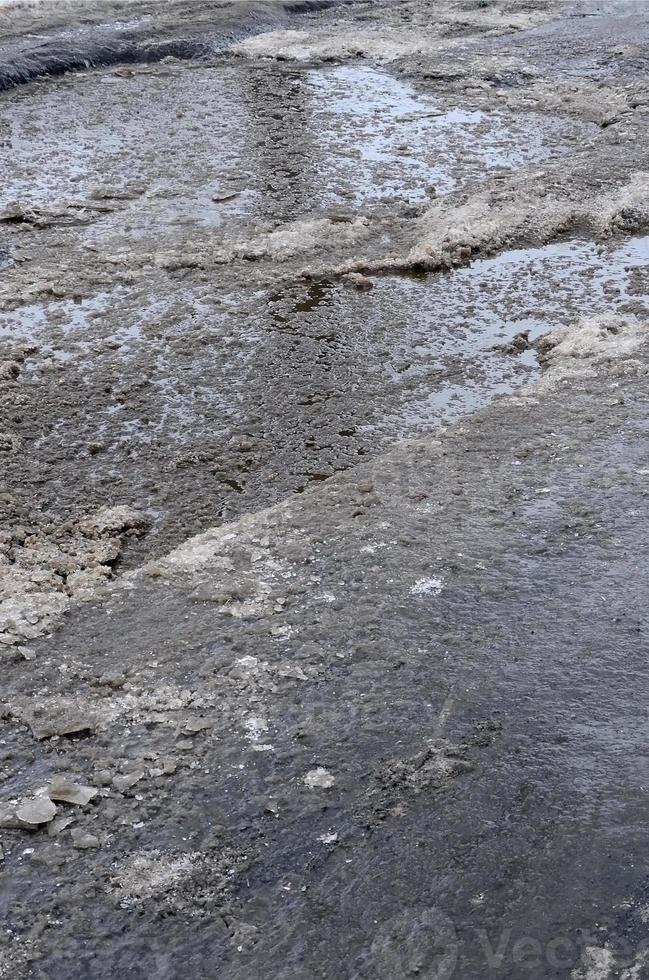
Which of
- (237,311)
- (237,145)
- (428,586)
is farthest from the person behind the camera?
(237,145)

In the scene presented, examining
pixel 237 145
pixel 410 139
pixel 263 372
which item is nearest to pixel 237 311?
pixel 263 372

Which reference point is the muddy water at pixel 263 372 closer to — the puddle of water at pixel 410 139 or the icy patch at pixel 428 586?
the icy patch at pixel 428 586

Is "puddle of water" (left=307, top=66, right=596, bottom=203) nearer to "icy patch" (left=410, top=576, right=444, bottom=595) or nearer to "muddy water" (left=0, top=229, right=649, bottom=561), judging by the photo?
"muddy water" (left=0, top=229, right=649, bottom=561)

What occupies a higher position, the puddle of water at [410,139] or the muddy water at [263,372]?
the puddle of water at [410,139]

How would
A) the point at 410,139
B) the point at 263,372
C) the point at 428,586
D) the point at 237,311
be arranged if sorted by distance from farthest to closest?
the point at 410,139
the point at 237,311
the point at 263,372
the point at 428,586

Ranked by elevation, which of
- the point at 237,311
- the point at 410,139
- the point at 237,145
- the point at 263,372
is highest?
the point at 237,145

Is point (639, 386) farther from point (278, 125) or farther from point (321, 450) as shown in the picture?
point (278, 125)

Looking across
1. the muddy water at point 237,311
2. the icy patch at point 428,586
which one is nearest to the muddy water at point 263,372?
the muddy water at point 237,311

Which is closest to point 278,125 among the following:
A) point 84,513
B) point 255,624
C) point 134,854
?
point 84,513

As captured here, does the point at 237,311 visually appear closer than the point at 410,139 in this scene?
Yes

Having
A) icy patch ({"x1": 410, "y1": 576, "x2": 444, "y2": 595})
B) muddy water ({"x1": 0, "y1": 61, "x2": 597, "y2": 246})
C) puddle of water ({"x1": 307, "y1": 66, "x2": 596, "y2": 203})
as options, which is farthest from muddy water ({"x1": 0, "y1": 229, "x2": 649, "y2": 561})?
puddle of water ({"x1": 307, "y1": 66, "x2": 596, "y2": 203})

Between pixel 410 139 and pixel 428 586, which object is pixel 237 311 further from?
pixel 410 139

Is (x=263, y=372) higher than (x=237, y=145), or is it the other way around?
(x=237, y=145)

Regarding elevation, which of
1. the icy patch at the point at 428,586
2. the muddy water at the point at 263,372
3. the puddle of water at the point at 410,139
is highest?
the puddle of water at the point at 410,139
